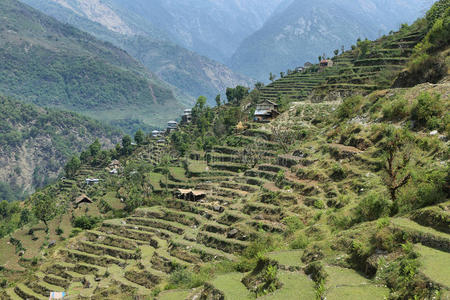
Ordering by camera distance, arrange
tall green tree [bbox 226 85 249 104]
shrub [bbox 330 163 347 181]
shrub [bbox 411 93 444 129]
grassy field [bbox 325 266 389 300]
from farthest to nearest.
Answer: tall green tree [bbox 226 85 249 104], shrub [bbox 330 163 347 181], shrub [bbox 411 93 444 129], grassy field [bbox 325 266 389 300]

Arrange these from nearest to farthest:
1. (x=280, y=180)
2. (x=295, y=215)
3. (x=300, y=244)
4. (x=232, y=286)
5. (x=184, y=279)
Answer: (x=232, y=286) < (x=300, y=244) < (x=184, y=279) < (x=295, y=215) < (x=280, y=180)

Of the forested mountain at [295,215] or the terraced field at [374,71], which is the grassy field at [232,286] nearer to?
the forested mountain at [295,215]

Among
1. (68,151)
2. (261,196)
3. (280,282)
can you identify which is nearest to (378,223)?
(280,282)

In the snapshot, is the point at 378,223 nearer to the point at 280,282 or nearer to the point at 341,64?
the point at 280,282

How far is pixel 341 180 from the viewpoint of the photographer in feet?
96.2

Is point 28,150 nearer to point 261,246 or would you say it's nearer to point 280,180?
point 280,180

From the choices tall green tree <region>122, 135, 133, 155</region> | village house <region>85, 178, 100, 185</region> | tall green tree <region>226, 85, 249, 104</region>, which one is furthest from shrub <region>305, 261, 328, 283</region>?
tall green tree <region>122, 135, 133, 155</region>

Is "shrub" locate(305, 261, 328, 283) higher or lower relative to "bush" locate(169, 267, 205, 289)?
higher

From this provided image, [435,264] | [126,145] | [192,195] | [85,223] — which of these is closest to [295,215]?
[435,264]

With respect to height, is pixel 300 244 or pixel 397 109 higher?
pixel 397 109

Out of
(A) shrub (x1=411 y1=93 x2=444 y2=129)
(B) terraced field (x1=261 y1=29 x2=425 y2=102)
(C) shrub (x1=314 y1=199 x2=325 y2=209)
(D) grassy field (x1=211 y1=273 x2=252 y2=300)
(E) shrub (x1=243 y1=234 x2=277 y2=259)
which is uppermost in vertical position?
(B) terraced field (x1=261 y1=29 x2=425 y2=102)

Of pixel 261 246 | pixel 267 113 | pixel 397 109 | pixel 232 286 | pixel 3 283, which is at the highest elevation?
pixel 267 113

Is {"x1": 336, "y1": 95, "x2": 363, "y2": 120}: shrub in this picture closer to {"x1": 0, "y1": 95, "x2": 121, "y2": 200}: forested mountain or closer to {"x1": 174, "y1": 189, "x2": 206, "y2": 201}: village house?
{"x1": 174, "y1": 189, "x2": 206, "y2": 201}: village house

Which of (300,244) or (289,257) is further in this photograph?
(300,244)
